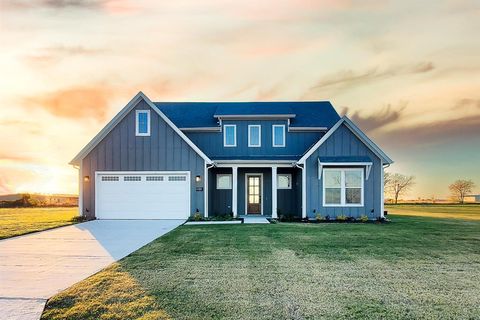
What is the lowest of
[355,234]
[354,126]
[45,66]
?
[355,234]

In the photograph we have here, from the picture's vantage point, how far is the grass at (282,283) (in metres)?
4.56

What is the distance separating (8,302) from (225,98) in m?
19.7

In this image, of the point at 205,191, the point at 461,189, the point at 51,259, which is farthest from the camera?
the point at 461,189

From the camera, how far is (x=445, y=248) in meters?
9.27

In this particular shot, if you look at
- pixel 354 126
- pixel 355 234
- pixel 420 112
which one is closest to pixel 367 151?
pixel 354 126

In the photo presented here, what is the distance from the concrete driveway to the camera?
5.16 meters

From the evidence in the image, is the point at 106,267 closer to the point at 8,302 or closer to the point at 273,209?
the point at 8,302

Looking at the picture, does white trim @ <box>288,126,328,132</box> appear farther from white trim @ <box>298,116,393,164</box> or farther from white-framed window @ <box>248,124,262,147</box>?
white trim @ <box>298,116,393,164</box>

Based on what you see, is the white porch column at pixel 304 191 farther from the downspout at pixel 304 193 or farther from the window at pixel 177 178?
the window at pixel 177 178

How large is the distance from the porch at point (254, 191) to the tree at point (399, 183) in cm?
2699

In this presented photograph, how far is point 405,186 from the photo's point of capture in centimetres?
4128

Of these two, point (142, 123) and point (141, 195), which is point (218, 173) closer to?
point (141, 195)

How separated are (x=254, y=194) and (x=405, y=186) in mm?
29095

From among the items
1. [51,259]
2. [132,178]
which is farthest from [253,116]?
[51,259]
